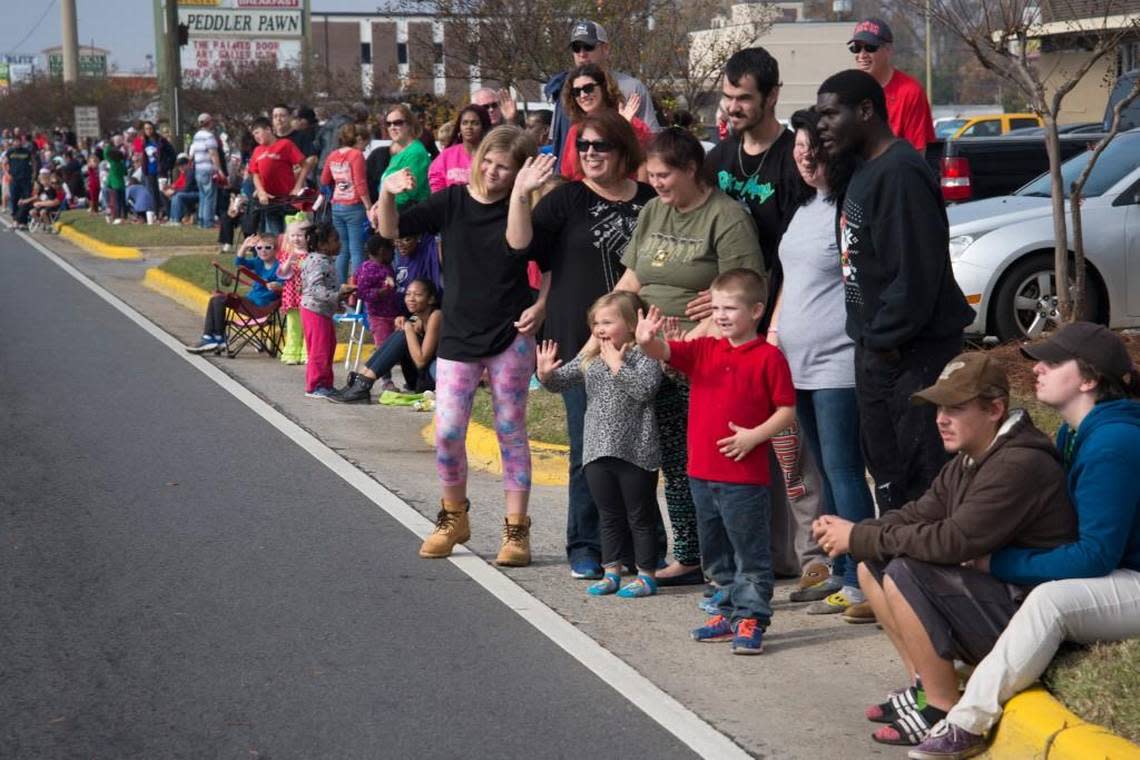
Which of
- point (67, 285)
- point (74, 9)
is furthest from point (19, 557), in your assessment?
point (74, 9)

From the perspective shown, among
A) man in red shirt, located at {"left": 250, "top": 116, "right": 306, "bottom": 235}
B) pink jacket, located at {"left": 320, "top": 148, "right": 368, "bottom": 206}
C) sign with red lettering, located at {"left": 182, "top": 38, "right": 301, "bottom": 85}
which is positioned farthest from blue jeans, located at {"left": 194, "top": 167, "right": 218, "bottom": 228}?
sign with red lettering, located at {"left": 182, "top": 38, "right": 301, "bottom": 85}

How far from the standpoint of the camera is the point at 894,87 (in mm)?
9078

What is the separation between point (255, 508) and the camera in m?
8.95

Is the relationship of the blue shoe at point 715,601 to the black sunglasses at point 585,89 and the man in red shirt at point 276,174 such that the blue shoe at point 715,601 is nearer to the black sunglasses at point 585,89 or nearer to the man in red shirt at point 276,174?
the black sunglasses at point 585,89

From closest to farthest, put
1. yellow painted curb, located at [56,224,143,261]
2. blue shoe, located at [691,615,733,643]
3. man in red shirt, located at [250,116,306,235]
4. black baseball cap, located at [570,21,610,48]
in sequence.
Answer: blue shoe, located at [691,615,733,643] → black baseball cap, located at [570,21,610,48] → man in red shirt, located at [250,116,306,235] → yellow painted curb, located at [56,224,143,261]

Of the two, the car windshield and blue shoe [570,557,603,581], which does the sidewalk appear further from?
the car windshield

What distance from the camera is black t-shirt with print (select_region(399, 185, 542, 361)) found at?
760 centimetres

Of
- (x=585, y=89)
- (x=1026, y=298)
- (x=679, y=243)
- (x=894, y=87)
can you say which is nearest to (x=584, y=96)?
(x=585, y=89)

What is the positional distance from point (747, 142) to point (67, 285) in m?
16.9

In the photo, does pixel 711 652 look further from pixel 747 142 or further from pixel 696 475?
pixel 747 142

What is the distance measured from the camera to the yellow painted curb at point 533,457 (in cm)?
995

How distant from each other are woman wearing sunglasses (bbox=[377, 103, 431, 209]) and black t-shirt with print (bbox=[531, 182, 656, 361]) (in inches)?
257

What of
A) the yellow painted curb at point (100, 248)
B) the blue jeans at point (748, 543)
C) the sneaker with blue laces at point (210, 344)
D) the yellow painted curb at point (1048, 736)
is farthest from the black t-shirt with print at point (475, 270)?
the yellow painted curb at point (100, 248)

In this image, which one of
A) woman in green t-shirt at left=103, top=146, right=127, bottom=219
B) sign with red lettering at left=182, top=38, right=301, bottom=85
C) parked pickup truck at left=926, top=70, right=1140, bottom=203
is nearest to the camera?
parked pickup truck at left=926, top=70, right=1140, bottom=203
